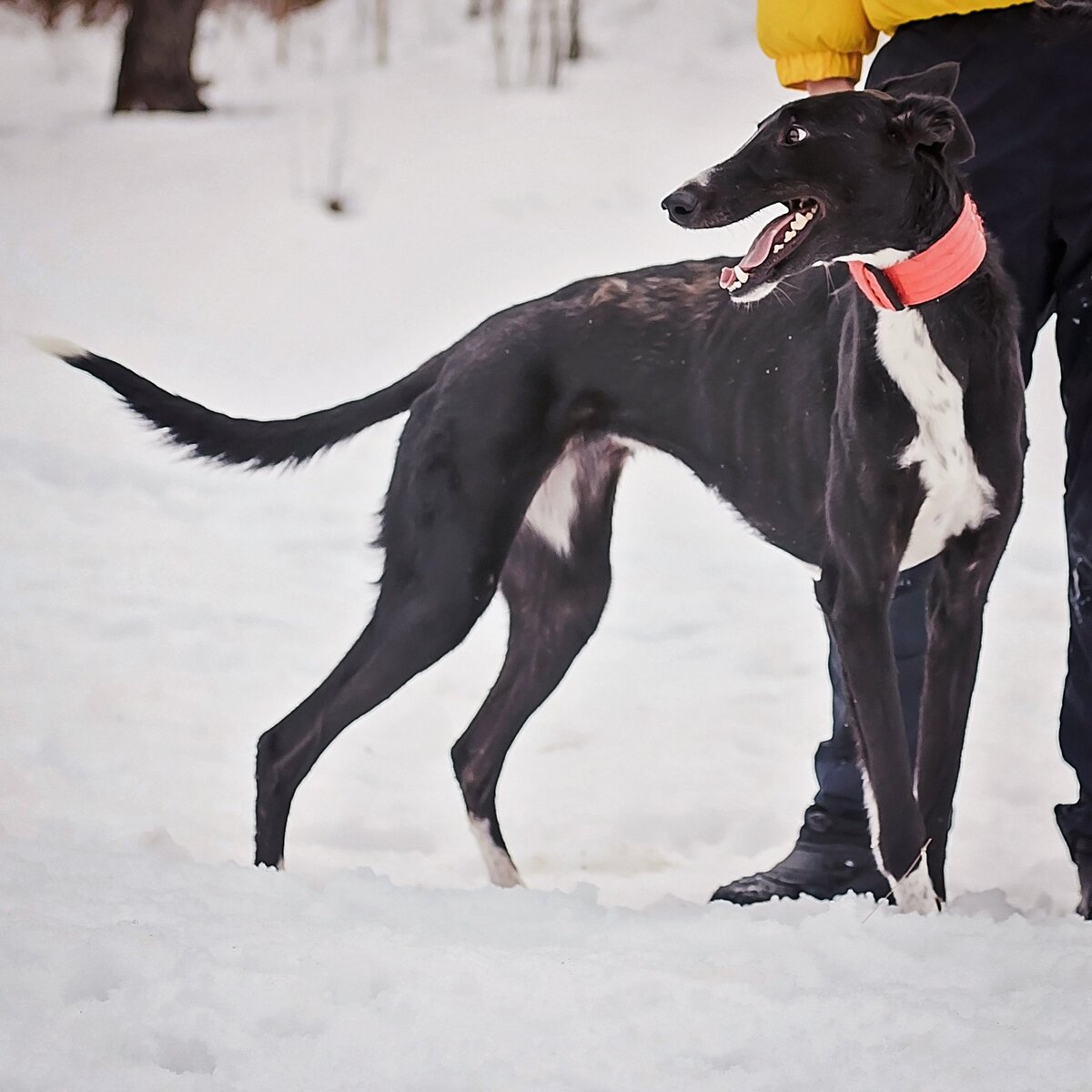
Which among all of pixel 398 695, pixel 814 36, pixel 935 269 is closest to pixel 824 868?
pixel 935 269

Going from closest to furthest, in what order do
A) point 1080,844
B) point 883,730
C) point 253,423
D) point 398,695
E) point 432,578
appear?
point 883,730
point 1080,844
point 432,578
point 253,423
point 398,695

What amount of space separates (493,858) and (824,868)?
18.5 inches

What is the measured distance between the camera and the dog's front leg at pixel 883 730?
1898 mm

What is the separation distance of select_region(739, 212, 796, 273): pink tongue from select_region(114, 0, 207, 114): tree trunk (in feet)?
15.8

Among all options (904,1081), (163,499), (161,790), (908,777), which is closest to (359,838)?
(161,790)

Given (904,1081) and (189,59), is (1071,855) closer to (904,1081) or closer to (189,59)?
(904,1081)

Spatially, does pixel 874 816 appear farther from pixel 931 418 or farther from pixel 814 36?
pixel 814 36

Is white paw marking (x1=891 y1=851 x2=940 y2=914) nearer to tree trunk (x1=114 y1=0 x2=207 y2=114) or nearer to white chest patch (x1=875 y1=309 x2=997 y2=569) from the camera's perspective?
white chest patch (x1=875 y1=309 x2=997 y2=569)

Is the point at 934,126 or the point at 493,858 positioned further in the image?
the point at 493,858

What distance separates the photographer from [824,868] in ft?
7.27

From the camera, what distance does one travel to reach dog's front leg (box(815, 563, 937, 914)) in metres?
1.90

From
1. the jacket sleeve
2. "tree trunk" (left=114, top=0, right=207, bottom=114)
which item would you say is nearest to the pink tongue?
the jacket sleeve

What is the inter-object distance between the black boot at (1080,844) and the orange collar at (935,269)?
70 cm

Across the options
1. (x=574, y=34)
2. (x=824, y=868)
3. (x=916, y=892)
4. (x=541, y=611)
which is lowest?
(x=824, y=868)
